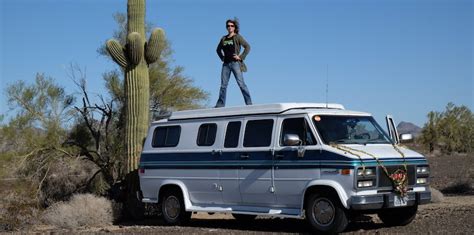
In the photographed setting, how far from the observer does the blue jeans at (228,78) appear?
54.7 feet

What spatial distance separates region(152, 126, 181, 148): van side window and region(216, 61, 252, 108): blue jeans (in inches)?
62.9

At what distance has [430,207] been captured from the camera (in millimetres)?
17578

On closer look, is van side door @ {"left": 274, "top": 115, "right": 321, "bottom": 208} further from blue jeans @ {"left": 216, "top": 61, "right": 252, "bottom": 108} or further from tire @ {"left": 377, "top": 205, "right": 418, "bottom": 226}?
blue jeans @ {"left": 216, "top": 61, "right": 252, "bottom": 108}

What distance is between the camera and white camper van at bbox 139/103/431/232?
12086 millimetres

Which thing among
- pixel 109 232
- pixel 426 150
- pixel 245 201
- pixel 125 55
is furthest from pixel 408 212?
pixel 426 150

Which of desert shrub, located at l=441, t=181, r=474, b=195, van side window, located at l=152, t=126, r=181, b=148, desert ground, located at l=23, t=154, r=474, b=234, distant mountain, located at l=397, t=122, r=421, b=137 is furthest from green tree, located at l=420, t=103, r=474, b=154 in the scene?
van side window, located at l=152, t=126, r=181, b=148

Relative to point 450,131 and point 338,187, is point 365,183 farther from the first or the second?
point 450,131

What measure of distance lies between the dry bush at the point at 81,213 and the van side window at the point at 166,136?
7.70ft

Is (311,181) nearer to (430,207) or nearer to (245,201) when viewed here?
(245,201)

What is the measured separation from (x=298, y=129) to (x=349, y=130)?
93cm

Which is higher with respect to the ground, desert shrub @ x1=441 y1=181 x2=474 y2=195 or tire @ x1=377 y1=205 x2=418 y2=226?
desert shrub @ x1=441 y1=181 x2=474 y2=195

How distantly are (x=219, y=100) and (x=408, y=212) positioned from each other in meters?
5.52

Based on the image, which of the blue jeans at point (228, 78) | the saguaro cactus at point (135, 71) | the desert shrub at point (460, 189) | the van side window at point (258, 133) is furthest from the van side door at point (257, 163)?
the desert shrub at point (460, 189)

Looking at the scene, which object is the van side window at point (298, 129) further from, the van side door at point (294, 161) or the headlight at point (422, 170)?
the headlight at point (422, 170)
